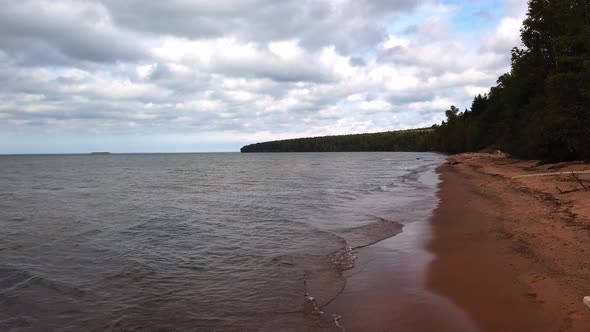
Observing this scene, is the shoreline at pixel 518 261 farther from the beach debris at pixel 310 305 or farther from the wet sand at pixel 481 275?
the beach debris at pixel 310 305

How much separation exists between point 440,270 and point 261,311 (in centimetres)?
404

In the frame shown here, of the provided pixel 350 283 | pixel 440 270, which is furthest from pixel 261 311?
pixel 440 270

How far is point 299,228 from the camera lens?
1441 cm

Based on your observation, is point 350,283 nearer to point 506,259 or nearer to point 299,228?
point 506,259

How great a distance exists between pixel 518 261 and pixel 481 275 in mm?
1086

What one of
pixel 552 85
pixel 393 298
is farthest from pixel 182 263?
pixel 552 85

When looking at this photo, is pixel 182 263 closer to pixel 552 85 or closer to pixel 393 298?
pixel 393 298

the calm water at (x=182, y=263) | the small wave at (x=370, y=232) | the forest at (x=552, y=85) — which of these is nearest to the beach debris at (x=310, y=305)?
the calm water at (x=182, y=263)

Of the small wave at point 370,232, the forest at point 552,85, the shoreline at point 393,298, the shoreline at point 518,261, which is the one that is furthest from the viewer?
the forest at point 552,85

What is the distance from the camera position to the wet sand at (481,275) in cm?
570

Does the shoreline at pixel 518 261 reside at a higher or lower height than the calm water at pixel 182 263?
higher

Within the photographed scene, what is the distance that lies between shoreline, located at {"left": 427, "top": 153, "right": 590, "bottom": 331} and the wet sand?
1 cm

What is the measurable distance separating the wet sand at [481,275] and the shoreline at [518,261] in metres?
0.01

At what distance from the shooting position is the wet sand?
5.70 metres
